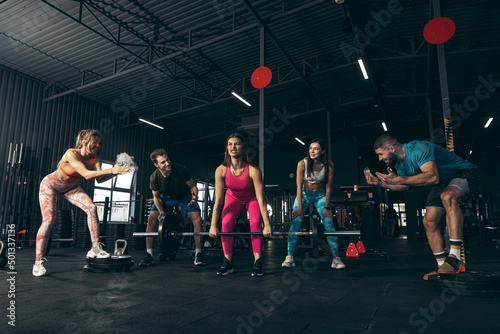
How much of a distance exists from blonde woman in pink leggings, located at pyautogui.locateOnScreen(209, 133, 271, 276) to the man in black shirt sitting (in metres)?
0.77

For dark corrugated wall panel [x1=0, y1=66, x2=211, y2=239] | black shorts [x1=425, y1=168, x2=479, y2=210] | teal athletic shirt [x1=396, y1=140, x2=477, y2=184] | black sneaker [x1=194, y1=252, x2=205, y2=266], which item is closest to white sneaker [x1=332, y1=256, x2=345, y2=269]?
black shorts [x1=425, y1=168, x2=479, y2=210]

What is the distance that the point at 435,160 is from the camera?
2.06 m

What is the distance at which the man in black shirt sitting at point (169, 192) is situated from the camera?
314 cm

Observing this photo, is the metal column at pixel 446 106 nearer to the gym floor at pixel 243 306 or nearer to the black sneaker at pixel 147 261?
the gym floor at pixel 243 306

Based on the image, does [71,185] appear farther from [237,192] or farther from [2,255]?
[237,192]

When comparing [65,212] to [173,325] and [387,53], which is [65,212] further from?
[387,53]

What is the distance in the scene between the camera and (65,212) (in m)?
5.98

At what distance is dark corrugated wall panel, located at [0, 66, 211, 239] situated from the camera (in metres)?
6.98

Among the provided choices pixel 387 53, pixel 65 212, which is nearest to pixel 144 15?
pixel 65 212

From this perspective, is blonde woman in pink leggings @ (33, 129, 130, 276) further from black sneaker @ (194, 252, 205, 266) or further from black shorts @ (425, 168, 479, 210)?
black shorts @ (425, 168, 479, 210)

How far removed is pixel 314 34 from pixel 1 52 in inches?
262

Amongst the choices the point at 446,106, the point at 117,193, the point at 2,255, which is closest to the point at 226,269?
the point at 2,255

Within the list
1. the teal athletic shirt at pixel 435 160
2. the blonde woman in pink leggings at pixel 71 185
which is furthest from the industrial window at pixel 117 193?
the teal athletic shirt at pixel 435 160

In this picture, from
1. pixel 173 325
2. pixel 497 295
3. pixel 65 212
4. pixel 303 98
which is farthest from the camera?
pixel 303 98
